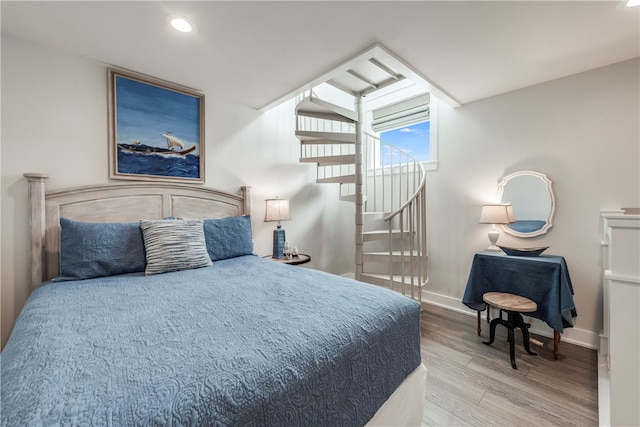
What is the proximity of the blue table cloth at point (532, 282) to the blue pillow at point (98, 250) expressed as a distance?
9.52 feet

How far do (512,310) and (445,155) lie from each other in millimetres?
1857

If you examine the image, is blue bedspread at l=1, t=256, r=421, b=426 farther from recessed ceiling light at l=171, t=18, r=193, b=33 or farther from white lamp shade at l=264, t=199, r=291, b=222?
recessed ceiling light at l=171, t=18, r=193, b=33

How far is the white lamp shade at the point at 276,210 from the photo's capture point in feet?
9.53

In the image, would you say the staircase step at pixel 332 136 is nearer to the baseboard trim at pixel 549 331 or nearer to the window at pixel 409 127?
the window at pixel 409 127

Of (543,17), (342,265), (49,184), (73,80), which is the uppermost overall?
(543,17)

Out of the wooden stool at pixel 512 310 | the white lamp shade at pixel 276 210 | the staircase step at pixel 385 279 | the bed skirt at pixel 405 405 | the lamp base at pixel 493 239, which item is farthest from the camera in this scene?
the white lamp shade at pixel 276 210

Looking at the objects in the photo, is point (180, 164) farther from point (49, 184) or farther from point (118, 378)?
point (118, 378)

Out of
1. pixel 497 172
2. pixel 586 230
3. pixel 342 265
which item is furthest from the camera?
pixel 342 265

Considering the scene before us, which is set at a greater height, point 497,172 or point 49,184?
point 497,172

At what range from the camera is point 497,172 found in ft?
8.94

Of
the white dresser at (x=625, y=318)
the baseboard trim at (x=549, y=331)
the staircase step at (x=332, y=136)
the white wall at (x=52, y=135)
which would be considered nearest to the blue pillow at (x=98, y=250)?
the white wall at (x=52, y=135)

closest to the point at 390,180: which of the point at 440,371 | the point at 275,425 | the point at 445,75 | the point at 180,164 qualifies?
the point at 445,75

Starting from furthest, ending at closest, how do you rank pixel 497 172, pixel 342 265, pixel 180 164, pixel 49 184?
pixel 342 265 < pixel 497 172 < pixel 180 164 < pixel 49 184

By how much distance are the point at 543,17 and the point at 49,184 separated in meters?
3.57
